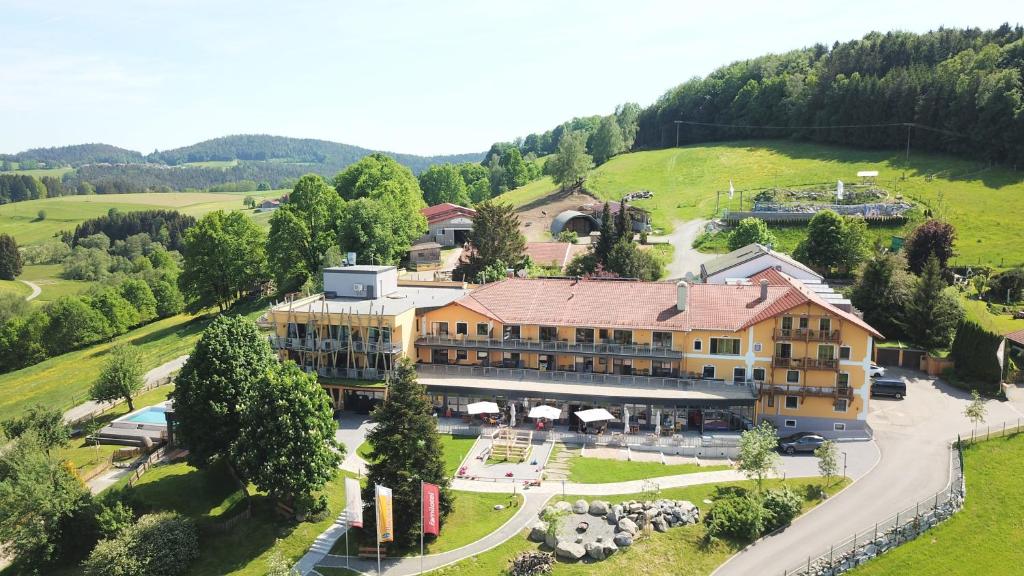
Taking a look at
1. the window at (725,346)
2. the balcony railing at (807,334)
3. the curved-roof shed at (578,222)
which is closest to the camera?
the balcony railing at (807,334)

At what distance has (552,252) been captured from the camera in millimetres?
92625

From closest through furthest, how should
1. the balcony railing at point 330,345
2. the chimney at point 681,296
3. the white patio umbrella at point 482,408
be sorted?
the white patio umbrella at point 482,408
the balcony railing at point 330,345
the chimney at point 681,296

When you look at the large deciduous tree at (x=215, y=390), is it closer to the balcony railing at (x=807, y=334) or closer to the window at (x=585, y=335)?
the window at (x=585, y=335)

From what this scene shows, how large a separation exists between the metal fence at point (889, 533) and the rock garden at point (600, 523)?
623cm

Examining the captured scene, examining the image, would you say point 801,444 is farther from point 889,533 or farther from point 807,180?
point 807,180

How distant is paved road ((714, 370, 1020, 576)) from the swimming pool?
4122cm

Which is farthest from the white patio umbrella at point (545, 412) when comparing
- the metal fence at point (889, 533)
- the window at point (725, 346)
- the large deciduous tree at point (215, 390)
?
the metal fence at point (889, 533)

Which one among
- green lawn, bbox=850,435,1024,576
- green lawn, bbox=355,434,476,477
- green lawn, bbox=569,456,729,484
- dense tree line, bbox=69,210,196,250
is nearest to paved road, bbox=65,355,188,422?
green lawn, bbox=355,434,476,477

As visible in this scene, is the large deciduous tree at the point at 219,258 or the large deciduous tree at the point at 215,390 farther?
the large deciduous tree at the point at 219,258

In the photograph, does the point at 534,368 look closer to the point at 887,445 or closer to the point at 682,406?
the point at 682,406

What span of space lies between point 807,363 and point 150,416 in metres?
48.9

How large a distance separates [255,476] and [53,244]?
157m

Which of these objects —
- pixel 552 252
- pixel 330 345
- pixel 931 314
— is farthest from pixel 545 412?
pixel 552 252

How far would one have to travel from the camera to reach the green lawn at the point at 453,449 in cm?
4338
